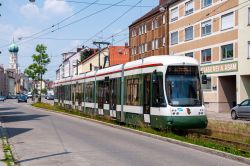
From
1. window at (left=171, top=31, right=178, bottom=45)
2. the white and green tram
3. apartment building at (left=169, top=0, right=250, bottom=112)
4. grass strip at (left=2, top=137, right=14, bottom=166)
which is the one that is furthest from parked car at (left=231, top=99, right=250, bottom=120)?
window at (left=171, top=31, right=178, bottom=45)

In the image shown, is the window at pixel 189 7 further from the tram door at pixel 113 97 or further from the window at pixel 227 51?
the tram door at pixel 113 97

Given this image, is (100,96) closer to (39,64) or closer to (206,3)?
(206,3)

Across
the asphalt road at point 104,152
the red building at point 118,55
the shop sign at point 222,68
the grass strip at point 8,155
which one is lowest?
the asphalt road at point 104,152

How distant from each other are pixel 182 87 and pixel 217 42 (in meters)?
27.3

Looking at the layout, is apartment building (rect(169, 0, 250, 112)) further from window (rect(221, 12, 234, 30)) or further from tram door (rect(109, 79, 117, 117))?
tram door (rect(109, 79, 117, 117))

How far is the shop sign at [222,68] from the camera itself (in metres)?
41.7

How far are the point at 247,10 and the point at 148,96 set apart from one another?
2301 centimetres

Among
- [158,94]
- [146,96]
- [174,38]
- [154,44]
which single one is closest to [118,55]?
[154,44]

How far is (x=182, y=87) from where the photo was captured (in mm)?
18562

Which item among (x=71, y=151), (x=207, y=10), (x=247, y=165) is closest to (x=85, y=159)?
(x=71, y=151)

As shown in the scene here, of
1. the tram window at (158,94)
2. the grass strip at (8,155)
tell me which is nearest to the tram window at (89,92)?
the tram window at (158,94)

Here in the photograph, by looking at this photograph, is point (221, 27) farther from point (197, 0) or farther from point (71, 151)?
point (71, 151)

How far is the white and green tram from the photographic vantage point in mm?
18375

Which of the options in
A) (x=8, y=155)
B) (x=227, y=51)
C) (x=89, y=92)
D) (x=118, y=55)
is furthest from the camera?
(x=118, y=55)
